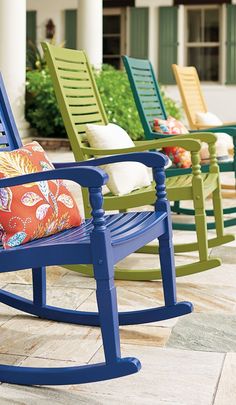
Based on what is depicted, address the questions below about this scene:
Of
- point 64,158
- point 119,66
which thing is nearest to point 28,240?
point 64,158

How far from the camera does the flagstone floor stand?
77.2 inches

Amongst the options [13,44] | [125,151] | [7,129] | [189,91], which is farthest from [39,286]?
[13,44]

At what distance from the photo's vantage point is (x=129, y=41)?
43.4 ft

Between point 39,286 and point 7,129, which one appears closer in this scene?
point 39,286

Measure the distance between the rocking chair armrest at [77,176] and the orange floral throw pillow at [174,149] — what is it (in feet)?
7.37

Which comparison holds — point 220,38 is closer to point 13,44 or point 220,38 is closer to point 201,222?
point 13,44

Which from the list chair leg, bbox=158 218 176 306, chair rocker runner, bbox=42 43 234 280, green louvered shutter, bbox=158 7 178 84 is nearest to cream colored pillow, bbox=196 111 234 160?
chair rocker runner, bbox=42 43 234 280

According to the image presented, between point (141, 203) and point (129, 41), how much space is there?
415 inches

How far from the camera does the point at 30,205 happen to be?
2.25m

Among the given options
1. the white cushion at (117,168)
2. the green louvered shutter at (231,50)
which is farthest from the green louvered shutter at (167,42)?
the white cushion at (117,168)

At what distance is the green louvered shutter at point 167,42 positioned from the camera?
1287cm

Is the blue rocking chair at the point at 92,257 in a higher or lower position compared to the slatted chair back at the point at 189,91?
lower

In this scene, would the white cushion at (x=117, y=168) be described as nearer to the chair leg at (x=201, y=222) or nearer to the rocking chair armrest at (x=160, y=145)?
the rocking chair armrest at (x=160, y=145)

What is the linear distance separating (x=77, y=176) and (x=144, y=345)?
2.21 feet
